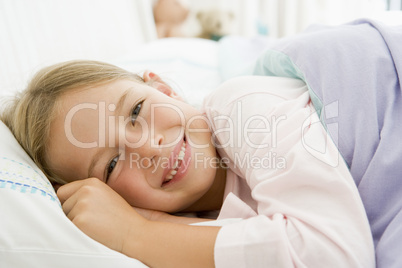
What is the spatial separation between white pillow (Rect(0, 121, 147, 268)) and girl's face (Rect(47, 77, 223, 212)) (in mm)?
172

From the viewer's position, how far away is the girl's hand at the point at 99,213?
2.09ft

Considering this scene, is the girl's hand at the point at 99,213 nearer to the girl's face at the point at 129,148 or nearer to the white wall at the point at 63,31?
the girl's face at the point at 129,148

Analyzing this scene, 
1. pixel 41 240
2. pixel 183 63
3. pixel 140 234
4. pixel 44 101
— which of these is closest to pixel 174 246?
pixel 140 234

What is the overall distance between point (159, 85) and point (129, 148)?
27cm

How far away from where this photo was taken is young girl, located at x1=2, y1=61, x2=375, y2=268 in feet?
1.96

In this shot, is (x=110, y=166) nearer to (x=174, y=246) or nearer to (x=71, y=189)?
(x=71, y=189)

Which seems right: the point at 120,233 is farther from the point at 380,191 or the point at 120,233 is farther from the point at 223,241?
the point at 380,191

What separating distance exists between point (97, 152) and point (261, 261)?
37cm

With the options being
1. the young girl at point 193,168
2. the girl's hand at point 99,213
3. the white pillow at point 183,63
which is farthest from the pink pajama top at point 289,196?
the white pillow at point 183,63

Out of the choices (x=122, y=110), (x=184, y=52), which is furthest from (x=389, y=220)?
(x=184, y=52)

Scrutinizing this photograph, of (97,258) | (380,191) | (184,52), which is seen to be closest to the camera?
(97,258)

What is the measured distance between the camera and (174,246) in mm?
627

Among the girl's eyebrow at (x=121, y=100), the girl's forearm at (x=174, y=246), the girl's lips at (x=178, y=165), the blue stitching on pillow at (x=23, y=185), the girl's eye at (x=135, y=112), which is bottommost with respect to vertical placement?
the girl's forearm at (x=174, y=246)

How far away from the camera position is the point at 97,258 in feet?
1.90
